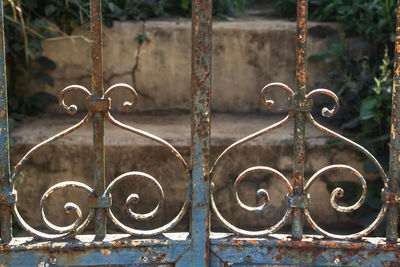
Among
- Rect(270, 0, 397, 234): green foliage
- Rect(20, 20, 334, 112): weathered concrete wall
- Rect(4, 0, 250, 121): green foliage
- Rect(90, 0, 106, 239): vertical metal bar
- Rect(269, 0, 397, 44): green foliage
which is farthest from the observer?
Rect(20, 20, 334, 112): weathered concrete wall

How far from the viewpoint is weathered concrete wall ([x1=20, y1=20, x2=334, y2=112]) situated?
3043 mm

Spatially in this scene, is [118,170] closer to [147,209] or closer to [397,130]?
[147,209]

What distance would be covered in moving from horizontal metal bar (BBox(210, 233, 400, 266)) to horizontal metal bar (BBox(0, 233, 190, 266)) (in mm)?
108

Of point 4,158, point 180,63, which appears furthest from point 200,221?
point 180,63

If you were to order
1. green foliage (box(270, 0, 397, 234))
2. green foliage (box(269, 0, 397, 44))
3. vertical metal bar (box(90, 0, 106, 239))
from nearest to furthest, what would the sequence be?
vertical metal bar (box(90, 0, 106, 239))
green foliage (box(270, 0, 397, 234))
green foliage (box(269, 0, 397, 44))

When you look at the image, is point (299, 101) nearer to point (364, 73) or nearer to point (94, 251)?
point (94, 251)

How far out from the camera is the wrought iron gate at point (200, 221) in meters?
1.35

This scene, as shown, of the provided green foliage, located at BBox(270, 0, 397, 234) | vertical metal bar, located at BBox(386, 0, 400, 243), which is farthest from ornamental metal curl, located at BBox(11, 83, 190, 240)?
green foliage, located at BBox(270, 0, 397, 234)

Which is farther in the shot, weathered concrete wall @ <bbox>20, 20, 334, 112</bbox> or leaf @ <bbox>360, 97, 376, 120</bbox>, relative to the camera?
weathered concrete wall @ <bbox>20, 20, 334, 112</bbox>

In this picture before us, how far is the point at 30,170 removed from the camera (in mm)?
2496

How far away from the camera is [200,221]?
141cm

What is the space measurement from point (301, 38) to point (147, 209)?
1.40 meters

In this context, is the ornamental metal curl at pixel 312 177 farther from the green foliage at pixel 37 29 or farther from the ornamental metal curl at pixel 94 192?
the green foliage at pixel 37 29

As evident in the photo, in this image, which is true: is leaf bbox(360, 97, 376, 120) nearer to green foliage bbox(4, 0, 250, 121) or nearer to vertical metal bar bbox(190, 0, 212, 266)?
green foliage bbox(4, 0, 250, 121)
